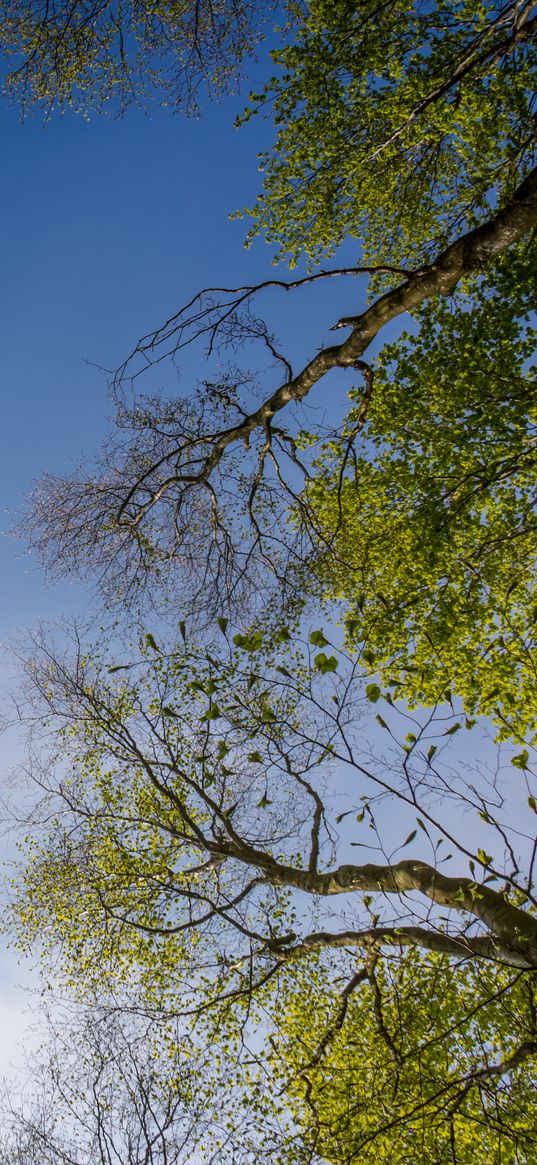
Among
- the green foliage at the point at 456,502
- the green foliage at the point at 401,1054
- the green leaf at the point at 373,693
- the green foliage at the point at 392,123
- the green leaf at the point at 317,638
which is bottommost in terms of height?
the green foliage at the point at 401,1054

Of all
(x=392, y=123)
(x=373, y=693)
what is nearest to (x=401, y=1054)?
(x=373, y=693)

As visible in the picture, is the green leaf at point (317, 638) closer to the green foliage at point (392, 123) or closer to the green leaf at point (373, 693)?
the green leaf at point (373, 693)

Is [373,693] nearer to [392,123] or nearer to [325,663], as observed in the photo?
[325,663]

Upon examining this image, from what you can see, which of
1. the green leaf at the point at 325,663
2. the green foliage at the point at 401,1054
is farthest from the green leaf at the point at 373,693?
the green foliage at the point at 401,1054

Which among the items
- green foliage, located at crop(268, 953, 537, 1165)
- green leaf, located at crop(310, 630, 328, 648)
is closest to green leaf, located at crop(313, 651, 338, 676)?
green leaf, located at crop(310, 630, 328, 648)

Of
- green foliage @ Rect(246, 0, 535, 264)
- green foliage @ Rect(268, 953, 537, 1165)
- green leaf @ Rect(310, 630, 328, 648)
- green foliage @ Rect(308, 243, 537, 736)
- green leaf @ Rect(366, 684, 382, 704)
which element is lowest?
green foliage @ Rect(268, 953, 537, 1165)

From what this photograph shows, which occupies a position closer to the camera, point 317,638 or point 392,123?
point 317,638

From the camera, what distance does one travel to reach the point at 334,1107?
816 centimetres

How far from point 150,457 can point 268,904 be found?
22.4 ft

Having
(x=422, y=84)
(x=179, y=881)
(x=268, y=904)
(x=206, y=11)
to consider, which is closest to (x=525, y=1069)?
(x=268, y=904)

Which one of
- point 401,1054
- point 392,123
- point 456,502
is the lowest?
point 401,1054

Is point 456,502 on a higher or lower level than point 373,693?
higher

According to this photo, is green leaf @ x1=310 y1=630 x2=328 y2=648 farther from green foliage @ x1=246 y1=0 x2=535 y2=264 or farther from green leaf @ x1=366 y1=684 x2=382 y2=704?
green foliage @ x1=246 y1=0 x2=535 y2=264

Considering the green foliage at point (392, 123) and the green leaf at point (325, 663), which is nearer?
the green leaf at point (325, 663)
